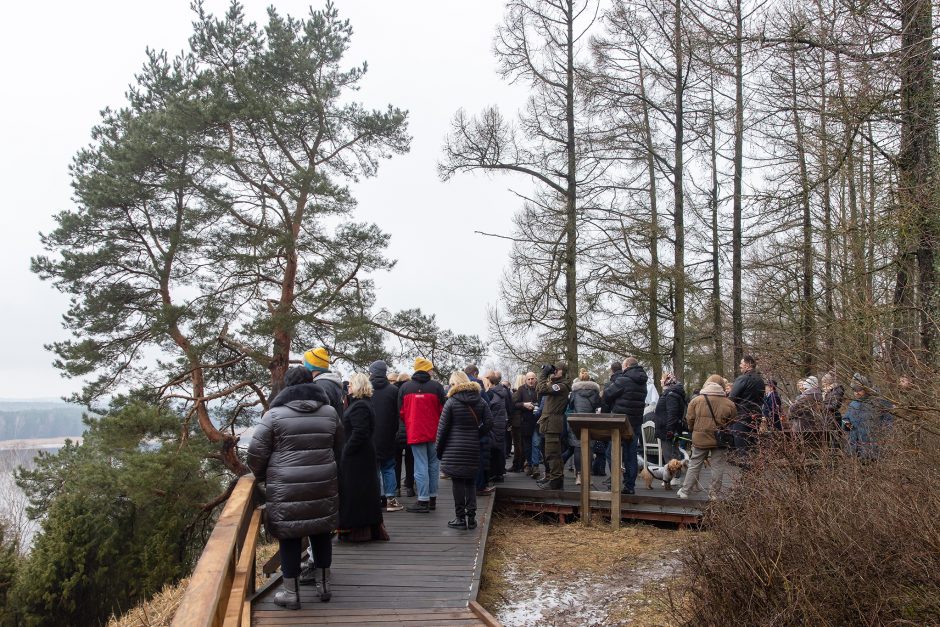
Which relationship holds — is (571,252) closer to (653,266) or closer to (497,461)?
(653,266)

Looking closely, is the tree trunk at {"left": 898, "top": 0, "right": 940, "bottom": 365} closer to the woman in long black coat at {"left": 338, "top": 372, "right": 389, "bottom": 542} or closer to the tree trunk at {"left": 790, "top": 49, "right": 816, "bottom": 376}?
the tree trunk at {"left": 790, "top": 49, "right": 816, "bottom": 376}

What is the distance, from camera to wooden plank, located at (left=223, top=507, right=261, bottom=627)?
175 inches

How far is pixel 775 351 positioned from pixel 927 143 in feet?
12.6

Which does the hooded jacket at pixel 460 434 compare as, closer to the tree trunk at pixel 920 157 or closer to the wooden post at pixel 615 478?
the wooden post at pixel 615 478

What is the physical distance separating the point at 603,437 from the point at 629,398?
0.85 metres

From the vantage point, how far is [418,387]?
808cm

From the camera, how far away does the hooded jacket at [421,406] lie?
7.93 m

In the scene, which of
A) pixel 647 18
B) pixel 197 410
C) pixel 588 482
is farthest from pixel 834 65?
pixel 197 410

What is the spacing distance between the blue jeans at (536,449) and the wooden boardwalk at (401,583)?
350 centimetres

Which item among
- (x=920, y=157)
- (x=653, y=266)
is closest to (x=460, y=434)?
(x=920, y=157)

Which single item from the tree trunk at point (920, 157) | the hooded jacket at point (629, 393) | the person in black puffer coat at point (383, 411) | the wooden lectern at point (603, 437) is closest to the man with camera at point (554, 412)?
the wooden lectern at point (603, 437)

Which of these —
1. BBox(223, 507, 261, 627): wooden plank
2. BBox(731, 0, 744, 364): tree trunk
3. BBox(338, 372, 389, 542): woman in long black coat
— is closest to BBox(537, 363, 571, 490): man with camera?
BBox(338, 372, 389, 542): woman in long black coat

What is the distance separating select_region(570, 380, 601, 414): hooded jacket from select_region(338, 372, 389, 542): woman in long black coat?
3.74 m

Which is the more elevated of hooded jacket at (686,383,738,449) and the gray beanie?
the gray beanie
